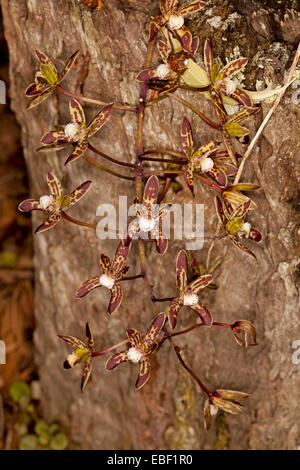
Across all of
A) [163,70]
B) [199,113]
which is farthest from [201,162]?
[163,70]

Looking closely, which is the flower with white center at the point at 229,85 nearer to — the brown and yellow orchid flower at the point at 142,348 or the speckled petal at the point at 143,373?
the brown and yellow orchid flower at the point at 142,348

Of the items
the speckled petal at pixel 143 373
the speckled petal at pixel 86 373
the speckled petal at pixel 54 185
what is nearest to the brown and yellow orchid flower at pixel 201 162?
the speckled petal at pixel 54 185

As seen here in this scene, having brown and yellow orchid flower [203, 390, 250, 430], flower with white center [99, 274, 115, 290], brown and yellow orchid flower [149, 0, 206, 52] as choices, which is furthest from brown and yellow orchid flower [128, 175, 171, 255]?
brown and yellow orchid flower [203, 390, 250, 430]

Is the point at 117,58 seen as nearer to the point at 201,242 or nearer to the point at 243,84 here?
the point at 243,84

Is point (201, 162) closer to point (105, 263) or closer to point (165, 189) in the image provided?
point (165, 189)

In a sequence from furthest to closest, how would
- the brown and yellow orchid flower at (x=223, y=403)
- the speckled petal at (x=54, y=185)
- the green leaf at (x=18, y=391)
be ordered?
the green leaf at (x=18, y=391) < the brown and yellow orchid flower at (x=223, y=403) < the speckled petal at (x=54, y=185)

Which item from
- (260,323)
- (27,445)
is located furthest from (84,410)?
(260,323)
